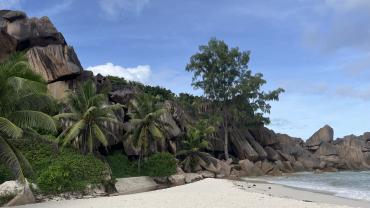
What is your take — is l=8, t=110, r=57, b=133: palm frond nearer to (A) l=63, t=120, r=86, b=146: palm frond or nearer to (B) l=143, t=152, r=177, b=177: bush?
(A) l=63, t=120, r=86, b=146: palm frond

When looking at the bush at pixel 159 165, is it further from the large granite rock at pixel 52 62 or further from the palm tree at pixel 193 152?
the large granite rock at pixel 52 62

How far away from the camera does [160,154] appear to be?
152ft

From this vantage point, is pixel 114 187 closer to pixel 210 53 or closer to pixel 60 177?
pixel 60 177

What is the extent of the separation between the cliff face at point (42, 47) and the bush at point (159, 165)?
38.0ft

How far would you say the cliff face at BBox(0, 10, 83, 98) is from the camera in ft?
144

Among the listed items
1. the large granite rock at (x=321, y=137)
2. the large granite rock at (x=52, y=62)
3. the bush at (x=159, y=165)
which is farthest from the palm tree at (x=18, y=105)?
the large granite rock at (x=321, y=137)

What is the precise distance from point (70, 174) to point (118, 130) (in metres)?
16.2

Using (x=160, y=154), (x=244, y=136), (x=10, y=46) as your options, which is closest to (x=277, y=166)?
(x=244, y=136)

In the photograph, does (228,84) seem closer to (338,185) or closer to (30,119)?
(338,185)

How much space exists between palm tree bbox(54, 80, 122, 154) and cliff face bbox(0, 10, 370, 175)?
19.2ft

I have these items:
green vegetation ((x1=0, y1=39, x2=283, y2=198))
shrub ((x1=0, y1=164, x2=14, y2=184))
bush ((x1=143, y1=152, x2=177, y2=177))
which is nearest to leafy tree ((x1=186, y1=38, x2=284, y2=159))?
green vegetation ((x1=0, y1=39, x2=283, y2=198))

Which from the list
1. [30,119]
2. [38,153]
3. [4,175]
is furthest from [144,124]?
[30,119]

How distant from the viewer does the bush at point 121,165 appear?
1728 inches

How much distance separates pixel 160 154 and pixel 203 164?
9878 millimetres
